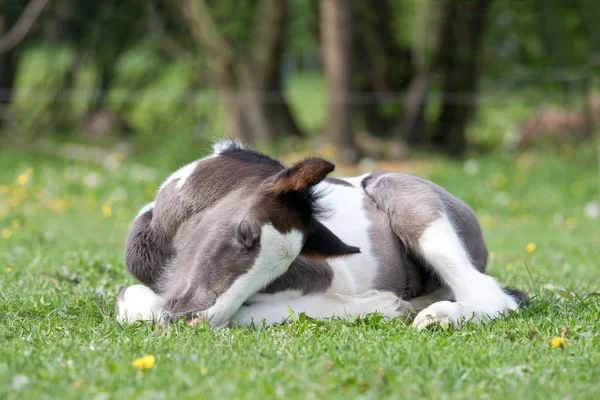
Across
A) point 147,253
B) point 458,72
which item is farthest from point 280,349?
point 458,72

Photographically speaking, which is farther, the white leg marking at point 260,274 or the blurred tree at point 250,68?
the blurred tree at point 250,68

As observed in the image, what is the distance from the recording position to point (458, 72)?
55.6 feet

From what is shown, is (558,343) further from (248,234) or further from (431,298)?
(248,234)

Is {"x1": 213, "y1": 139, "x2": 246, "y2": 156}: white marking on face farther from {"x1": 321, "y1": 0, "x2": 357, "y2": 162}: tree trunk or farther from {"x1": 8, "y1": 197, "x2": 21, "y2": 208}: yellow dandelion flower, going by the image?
{"x1": 321, "y1": 0, "x2": 357, "y2": 162}: tree trunk

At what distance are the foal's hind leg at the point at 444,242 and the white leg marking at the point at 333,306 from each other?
1.04 feet

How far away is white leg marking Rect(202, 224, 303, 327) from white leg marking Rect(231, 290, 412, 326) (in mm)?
287

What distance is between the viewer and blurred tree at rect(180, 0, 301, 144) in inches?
622

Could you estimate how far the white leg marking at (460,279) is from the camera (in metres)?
4.93

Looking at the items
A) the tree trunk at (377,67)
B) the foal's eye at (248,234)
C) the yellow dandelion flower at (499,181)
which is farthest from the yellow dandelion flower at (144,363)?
the tree trunk at (377,67)

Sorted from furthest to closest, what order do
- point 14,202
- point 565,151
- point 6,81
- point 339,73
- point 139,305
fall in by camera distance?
point 6,81 → point 565,151 → point 339,73 → point 14,202 → point 139,305

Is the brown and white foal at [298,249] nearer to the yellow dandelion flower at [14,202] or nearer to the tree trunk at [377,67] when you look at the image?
the yellow dandelion flower at [14,202]

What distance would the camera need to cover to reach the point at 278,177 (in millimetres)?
4719

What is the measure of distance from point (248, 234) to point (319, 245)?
45cm

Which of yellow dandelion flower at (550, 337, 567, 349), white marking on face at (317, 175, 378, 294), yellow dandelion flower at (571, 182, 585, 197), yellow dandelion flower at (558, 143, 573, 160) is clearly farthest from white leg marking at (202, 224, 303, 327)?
yellow dandelion flower at (558, 143, 573, 160)
